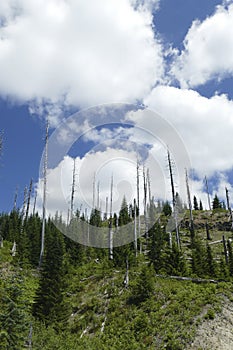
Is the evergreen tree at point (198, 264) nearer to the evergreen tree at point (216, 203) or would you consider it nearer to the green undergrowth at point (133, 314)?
the green undergrowth at point (133, 314)

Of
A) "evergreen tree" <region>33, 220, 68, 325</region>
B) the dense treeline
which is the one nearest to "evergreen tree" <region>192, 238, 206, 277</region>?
the dense treeline

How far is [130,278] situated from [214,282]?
6858mm

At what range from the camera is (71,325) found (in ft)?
68.7

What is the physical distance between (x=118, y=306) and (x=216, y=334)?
7.82 metres

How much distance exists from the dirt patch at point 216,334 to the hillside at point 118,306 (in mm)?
49

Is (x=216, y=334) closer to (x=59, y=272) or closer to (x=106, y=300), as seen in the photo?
(x=106, y=300)

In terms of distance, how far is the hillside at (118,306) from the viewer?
15141 millimetres

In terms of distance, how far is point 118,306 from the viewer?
71.6 ft

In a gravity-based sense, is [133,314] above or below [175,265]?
below

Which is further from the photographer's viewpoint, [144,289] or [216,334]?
[144,289]

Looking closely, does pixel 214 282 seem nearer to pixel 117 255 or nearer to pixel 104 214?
pixel 117 255

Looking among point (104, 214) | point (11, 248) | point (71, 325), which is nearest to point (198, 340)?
point (71, 325)

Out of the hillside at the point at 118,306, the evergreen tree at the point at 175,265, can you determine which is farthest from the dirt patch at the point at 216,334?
the evergreen tree at the point at 175,265

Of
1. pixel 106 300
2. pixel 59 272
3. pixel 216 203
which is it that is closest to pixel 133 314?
pixel 106 300
